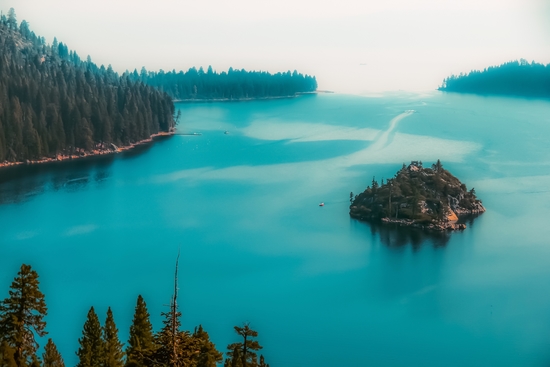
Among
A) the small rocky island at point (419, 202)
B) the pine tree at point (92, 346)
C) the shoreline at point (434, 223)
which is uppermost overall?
the pine tree at point (92, 346)

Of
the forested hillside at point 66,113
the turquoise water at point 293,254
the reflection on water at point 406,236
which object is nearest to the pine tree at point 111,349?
the turquoise water at point 293,254

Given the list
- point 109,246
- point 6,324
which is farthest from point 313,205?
point 6,324

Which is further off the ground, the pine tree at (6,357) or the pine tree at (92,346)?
the pine tree at (6,357)

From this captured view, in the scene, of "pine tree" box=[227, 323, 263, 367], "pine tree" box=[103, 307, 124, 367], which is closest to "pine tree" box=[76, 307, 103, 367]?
"pine tree" box=[103, 307, 124, 367]

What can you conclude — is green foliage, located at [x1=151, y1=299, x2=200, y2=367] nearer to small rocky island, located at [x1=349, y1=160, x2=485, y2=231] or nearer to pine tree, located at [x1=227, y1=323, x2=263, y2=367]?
pine tree, located at [x1=227, y1=323, x2=263, y2=367]

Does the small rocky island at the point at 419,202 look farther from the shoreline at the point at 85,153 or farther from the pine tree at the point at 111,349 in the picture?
the shoreline at the point at 85,153
